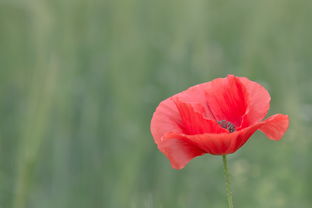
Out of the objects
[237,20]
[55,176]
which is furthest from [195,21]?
[237,20]

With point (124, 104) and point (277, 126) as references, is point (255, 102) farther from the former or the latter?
point (124, 104)

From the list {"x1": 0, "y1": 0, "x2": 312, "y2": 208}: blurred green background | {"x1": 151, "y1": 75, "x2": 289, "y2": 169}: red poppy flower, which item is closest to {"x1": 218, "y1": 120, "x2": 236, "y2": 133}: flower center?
{"x1": 151, "y1": 75, "x2": 289, "y2": 169}: red poppy flower

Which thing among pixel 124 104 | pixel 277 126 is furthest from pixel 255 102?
pixel 124 104

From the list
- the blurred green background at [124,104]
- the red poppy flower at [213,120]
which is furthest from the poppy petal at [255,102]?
the blurred green background at [124,104]

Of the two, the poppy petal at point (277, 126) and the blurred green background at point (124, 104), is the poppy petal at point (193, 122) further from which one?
the blurred green background at point (124, 104)

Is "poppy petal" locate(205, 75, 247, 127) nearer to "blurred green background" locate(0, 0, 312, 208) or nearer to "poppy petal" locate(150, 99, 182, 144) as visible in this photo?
"poppy petal" locate(150, 99, 182, 144)

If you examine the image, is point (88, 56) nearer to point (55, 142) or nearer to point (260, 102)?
point (55, 142)
